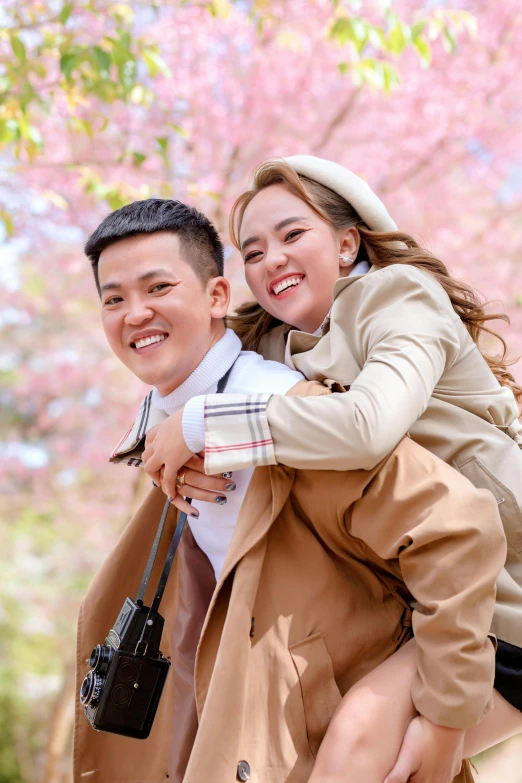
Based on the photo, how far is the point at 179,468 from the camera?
183 centimetres

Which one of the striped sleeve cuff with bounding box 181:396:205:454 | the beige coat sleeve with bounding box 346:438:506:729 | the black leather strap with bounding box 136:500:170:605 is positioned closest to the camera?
the beige coat sleeve with bounding box 346:438:506:729

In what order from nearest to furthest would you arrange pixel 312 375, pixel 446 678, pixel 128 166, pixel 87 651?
pixel 446 678 < pixel 312 375 < pixel 87 651 < pixel 128 166

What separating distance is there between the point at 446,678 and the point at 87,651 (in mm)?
1078

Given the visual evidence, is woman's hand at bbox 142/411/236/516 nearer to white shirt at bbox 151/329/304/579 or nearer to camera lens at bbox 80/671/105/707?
white shirt at bbox 151/329/304/579

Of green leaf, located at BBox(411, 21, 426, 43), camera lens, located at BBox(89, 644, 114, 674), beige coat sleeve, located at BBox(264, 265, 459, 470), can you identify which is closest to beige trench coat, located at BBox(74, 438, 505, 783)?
beige coat sleeve, located at BBox(264, 265, 459, 470)

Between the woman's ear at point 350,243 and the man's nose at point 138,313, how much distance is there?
647 millimetres

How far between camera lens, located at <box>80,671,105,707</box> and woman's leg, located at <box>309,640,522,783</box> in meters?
0.60

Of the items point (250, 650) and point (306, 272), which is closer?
point (250, 650)

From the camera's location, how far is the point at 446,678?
1.54 meters

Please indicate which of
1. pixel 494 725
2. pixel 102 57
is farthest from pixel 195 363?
pixel 102 57

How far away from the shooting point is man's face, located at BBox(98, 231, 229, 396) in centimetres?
199

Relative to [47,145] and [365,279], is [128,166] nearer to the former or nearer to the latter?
[47,145]

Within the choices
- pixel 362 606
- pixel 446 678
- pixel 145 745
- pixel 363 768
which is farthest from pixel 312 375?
pixel 145 745

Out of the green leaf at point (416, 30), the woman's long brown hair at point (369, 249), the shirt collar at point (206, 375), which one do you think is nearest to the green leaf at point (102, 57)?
the green leaf at point (416, 30)
